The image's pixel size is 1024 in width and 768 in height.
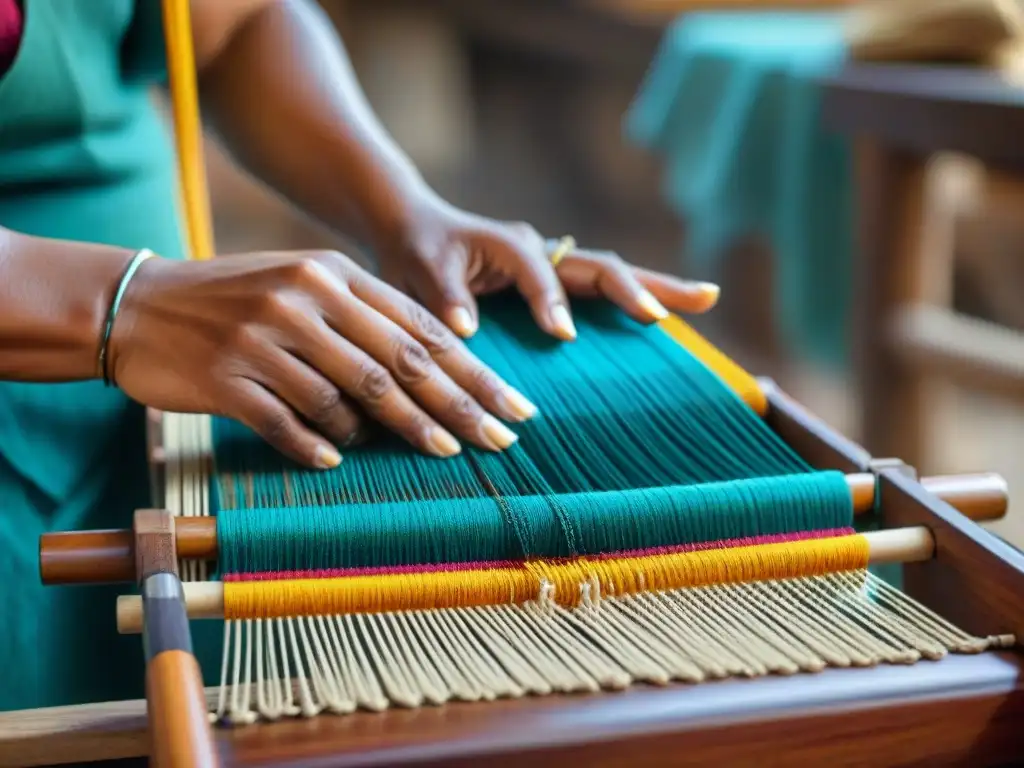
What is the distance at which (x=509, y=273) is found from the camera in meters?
0.86

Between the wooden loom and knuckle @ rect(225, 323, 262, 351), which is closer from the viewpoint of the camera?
the wooden loom

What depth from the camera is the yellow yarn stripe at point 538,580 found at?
548 mm

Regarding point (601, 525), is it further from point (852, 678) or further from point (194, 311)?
point (194, 311)

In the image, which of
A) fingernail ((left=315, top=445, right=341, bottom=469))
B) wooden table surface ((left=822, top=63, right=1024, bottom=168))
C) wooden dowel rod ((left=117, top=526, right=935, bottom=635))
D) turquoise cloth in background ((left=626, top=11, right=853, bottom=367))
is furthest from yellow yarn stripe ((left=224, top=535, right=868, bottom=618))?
turquoise cloth in background ((left=626, top=11, right=853, bottom=367))

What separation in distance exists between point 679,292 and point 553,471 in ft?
0.81

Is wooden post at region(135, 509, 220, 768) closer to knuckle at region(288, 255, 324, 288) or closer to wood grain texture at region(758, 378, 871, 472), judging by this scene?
knuckle at region(288, 255, 324, 288)

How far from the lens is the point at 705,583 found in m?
0.59

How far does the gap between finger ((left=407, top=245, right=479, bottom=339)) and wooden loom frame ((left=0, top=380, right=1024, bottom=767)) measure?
0.36 meters

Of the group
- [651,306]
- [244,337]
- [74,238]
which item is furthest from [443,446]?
[74,238]

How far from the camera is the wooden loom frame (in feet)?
1.48

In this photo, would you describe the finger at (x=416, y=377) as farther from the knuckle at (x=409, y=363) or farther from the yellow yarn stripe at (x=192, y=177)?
the yellow yarn stripe at (x=192, y=177)

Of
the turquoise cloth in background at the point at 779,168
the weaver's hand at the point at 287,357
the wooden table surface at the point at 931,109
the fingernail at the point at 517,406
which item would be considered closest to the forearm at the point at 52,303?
the weaver's hand at the point at 287,357

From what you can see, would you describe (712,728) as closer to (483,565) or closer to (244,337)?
(483,565)

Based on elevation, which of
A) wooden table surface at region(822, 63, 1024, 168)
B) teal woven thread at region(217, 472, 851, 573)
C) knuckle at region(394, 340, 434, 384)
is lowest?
teal woven thread at region(217, 472, 851, 573)
